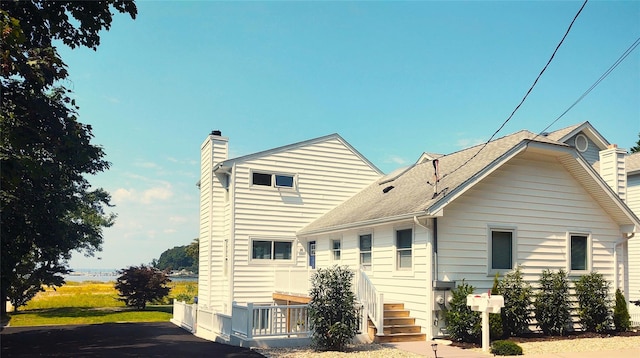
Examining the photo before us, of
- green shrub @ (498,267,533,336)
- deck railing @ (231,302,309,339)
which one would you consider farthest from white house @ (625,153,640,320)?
deck railing @ (231,302,309,339)

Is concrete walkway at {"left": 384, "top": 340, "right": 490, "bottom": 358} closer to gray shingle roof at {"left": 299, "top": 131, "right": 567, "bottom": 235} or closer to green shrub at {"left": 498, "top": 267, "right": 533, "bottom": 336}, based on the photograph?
green shrub at {"left": 498, "top": 267, "right": 533, "bottom": 336}

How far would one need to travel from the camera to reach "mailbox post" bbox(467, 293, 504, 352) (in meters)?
13.0

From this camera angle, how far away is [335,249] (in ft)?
67.5

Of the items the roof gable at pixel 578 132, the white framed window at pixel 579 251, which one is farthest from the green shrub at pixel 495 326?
the roof gable at pixel 578 132

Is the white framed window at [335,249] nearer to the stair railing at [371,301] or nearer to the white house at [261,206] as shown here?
the white house at [261,206]

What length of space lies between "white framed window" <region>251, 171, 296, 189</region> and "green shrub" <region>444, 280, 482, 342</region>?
1027cm

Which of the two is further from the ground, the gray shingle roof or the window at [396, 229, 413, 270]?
the gray shingle roof

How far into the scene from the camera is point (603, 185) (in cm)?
1659

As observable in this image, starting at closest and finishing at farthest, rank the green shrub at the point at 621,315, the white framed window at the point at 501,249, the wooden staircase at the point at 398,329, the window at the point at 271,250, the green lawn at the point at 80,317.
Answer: the wooden staircase at the point at 398,329
the white framed window at the point at 501,249
the green shrub at the point at 621,315
the window at the point at 271,250
the green lawn at the point at 80,317

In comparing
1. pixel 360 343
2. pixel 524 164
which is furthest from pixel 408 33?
pixel 360 343

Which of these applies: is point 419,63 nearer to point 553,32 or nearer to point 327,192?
point 553,32

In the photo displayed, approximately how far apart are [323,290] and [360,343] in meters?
1.97

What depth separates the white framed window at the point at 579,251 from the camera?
17016 mm

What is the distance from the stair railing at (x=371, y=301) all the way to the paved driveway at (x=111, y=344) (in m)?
3.34
